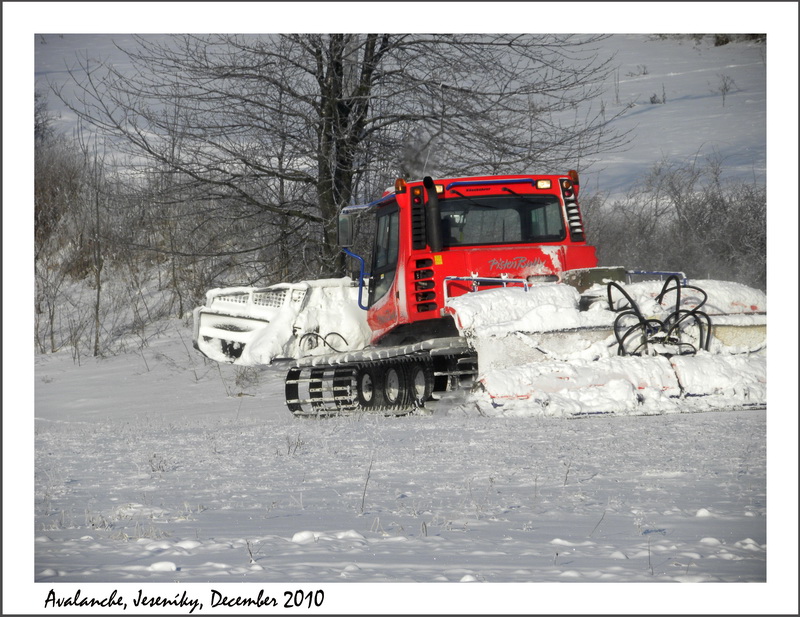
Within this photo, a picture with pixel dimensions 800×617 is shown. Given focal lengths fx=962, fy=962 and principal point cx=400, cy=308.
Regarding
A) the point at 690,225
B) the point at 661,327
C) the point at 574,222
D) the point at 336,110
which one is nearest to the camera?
the point at 661,327

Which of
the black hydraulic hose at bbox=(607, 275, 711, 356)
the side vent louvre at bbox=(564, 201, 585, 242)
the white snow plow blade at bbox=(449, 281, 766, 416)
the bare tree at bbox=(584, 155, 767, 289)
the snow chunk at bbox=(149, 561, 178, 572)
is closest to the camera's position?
the snow chunk at bbox=(149, 561, 178, 572)

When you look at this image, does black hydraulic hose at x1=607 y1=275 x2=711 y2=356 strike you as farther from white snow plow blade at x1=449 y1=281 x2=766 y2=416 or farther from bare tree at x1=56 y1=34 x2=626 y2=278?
bare tree at x1=56 y1=34 x2=626 y2=278

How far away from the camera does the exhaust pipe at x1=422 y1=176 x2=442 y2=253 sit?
10.0 metres

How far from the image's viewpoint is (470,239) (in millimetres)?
10117

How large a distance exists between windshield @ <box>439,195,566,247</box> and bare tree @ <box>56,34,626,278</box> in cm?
350

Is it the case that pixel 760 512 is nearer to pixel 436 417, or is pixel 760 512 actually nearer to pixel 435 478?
pixel 435 478

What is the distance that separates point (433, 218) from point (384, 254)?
3.68 feet

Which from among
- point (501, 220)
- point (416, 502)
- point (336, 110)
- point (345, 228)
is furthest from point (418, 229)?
point (416, 502)

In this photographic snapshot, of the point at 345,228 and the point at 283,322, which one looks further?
the point at 283,322

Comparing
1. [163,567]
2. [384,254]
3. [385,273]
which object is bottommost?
[163,567]

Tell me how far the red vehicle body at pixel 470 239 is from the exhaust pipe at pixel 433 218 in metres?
0.01

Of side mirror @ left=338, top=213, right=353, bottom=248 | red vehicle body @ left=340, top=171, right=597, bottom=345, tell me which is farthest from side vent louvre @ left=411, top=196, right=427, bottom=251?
side mirror @ left=338, top=213, right=353, bottom=248

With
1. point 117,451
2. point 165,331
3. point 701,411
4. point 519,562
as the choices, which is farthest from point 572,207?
point 165,331

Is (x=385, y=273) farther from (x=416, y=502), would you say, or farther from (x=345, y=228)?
(x=416, y=502)
